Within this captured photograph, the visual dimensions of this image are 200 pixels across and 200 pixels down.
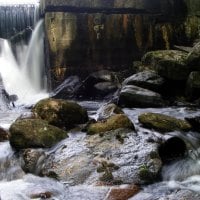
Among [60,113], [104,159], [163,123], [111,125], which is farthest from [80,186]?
[60,113]

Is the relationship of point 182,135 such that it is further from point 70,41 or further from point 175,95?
point 70,41

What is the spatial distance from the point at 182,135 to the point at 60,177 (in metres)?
2.93

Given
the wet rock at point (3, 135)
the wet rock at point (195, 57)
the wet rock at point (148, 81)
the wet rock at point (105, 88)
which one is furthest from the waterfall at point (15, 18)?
the wet rock at point (3, 135)

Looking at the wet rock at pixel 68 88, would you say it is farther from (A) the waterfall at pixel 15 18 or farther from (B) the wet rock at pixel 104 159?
(B) the wet rock at pixel 104 159

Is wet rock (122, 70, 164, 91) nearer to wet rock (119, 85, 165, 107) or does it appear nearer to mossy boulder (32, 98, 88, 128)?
wet rock (119, 85, 165, 107)

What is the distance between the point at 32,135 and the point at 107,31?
9023mm

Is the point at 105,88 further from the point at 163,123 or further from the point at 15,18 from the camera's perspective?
the point at 15,18

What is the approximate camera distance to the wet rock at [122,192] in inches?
252

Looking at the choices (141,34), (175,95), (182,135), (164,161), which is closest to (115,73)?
(141,34)

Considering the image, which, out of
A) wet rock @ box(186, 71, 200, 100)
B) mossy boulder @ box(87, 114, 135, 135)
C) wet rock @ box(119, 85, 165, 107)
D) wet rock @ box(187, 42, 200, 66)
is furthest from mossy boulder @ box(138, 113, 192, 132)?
wet rock @ box(187, 42, 200, 66)

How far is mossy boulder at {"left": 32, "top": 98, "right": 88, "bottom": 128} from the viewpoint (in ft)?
31.8

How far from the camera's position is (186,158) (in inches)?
314

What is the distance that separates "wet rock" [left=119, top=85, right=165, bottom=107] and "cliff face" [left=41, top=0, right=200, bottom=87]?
400 centimetres

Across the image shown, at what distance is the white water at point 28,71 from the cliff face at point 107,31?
5.37 feet
